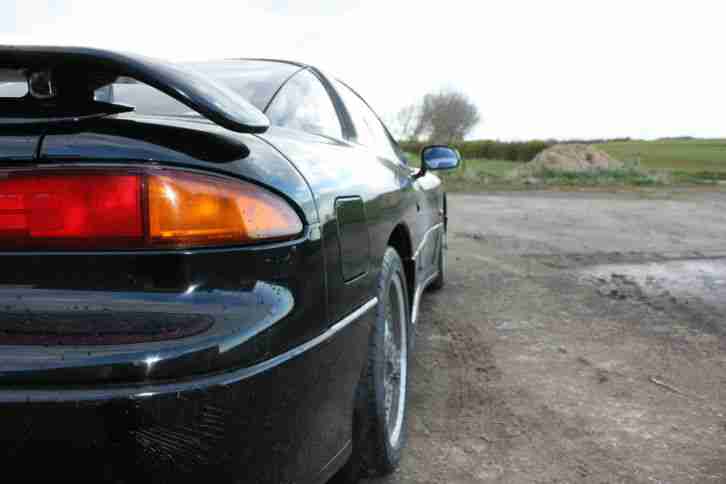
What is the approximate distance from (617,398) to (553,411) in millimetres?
352

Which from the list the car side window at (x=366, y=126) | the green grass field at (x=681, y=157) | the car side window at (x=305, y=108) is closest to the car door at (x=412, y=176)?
the car side window at (x=366, y=126)

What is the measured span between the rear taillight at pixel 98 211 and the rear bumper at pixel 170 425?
280mm

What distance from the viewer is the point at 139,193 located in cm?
135

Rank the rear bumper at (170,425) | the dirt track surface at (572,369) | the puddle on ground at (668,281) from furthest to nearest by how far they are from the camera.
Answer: the puddle on ground at (668,281), the dirt track surface at (572,369), the rear bumper at (170,425)

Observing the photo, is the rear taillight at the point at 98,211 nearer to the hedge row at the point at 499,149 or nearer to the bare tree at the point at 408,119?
the hedge row at the point at 499,149

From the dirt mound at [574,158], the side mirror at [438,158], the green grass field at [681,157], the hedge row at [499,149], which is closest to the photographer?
the side mirror at [438,158]

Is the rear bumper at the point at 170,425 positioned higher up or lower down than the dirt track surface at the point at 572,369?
higher up

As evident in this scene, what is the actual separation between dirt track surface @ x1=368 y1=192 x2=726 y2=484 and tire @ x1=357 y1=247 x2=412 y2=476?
0.38ft

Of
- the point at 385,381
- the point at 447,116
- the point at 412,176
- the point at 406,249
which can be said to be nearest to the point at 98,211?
the point at 385,381

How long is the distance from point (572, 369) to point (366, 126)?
1.55m

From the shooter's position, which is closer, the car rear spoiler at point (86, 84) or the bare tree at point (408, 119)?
the car rear spoiler at point (86, 84)

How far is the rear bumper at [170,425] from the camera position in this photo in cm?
123

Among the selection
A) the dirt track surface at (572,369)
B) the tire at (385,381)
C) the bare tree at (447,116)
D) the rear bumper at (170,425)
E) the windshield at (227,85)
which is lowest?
the dirt track surface at (572,369)

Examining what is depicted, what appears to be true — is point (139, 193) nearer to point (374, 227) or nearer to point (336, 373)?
point (336, 373)
